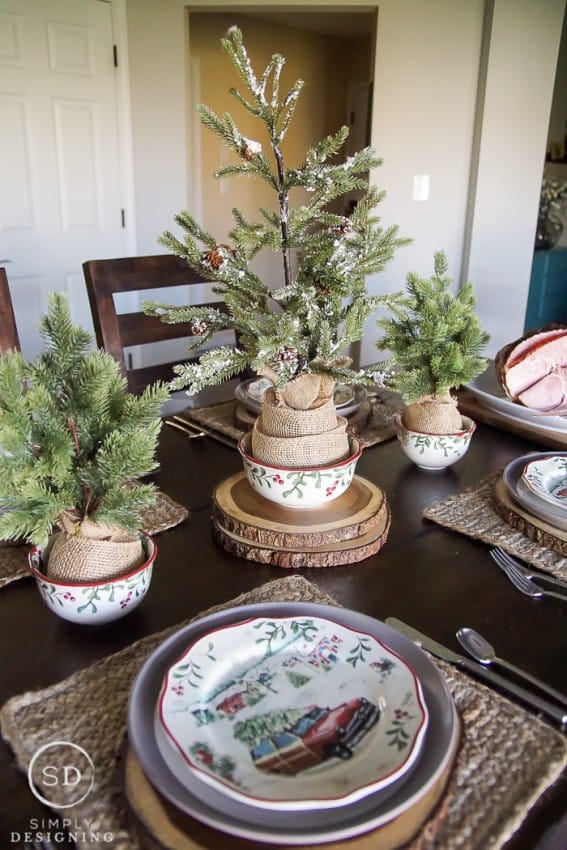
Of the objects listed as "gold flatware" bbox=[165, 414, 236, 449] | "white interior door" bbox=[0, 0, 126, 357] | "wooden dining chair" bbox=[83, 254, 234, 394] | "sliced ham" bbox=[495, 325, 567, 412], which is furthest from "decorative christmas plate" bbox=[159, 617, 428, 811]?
"white interior door" bbox=[0, 0, 126, 357]

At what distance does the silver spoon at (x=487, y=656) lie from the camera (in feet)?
2.19

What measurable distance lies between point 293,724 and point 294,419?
0.42m

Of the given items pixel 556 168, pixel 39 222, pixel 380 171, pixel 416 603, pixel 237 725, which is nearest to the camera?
pixel 237 725

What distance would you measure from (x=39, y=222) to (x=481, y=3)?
7.79 ft

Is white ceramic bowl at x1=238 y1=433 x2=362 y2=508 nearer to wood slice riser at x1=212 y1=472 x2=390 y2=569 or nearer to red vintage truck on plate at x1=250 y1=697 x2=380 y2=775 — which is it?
wood slice riser at x1=212 y1=472 x2=390 y2=569

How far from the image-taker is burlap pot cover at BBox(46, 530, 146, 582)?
728 millimetres

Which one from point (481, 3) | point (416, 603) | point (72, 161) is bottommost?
point (416, 603)

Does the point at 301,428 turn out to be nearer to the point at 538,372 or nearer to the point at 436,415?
the point at 436,415

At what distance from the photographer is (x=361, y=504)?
98 cm

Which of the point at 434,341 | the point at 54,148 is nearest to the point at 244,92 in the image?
the point at 54,148

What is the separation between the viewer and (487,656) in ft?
2.34

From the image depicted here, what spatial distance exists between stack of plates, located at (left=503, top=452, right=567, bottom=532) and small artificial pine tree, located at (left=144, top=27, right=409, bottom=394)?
30cm

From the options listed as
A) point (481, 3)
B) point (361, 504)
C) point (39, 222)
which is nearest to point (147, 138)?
point (39, 222)

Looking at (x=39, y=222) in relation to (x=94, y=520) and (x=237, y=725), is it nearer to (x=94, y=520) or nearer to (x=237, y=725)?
(x=94, y=520)
